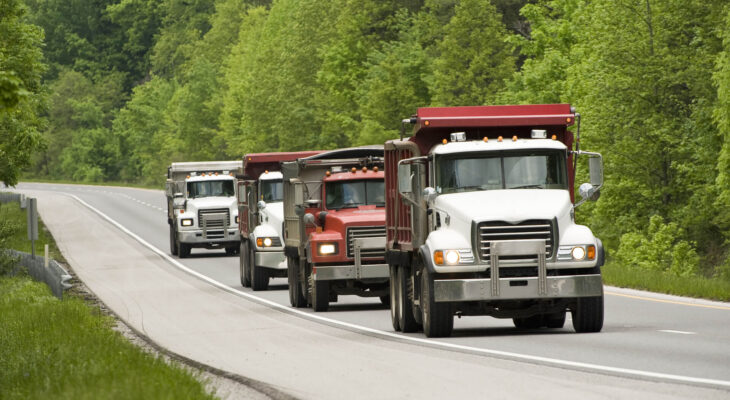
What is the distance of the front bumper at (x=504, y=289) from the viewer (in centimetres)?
1712

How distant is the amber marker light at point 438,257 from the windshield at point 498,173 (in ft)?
3.36

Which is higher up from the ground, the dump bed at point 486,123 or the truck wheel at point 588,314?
the dump bed at point 486,123

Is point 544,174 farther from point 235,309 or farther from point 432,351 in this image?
point 235,309

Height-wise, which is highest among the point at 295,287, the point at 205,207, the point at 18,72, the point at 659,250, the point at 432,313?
the point at 18,72

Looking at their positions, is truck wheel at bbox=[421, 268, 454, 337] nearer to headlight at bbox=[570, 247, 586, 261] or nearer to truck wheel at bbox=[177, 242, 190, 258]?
headlight at bbox=[570, 247, 586, 261]

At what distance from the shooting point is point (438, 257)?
1731 cm

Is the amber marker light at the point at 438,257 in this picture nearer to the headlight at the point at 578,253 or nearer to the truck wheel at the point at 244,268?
the headlight at the point at 578,253

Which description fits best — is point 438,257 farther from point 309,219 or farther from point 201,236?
point 201,236

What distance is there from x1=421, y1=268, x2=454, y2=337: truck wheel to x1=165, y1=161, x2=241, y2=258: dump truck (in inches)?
1079

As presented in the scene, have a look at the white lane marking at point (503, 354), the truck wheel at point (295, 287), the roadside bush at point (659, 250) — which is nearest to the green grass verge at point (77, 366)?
the white lane marking at point (503, 354)

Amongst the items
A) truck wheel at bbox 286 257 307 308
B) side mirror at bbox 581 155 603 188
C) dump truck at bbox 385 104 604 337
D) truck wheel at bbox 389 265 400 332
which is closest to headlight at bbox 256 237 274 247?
truck wheel at bbox 286 257 307 308

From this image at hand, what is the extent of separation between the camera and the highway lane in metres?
14.5

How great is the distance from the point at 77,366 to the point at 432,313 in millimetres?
5469

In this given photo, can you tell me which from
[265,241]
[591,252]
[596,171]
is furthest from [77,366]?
[265,241]
